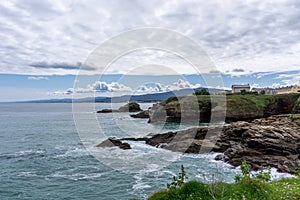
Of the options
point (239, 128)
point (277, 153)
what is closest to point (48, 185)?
point (277, 153)

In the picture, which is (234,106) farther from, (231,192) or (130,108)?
(231,192)

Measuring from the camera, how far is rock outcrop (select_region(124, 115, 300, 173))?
92.0 ft

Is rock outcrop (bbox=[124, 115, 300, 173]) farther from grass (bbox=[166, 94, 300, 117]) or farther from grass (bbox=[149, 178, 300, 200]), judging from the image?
grass (bbox=[166, 94, 300, 117])

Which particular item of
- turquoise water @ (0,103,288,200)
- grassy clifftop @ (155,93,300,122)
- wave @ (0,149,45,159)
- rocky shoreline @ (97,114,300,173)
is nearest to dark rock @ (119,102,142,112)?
grassy clifftop @ (155,93,300,122)

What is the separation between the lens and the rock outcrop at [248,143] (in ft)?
92.0

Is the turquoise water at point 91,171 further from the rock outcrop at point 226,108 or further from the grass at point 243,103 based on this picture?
the grass at point 243,103

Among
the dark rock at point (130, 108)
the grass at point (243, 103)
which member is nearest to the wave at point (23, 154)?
the grass at point (243, 103)

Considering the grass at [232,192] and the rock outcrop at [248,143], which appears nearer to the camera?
the grass at [232,192]

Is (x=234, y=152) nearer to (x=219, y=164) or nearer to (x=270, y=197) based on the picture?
(x=219, y=164)

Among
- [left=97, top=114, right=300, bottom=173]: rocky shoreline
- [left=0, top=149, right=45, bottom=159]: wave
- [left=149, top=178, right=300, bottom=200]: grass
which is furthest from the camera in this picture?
[left=0, top=149, right=45, bottom=159]: wave

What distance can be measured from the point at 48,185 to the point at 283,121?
34772 mm

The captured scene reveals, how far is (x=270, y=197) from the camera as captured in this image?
9789mm

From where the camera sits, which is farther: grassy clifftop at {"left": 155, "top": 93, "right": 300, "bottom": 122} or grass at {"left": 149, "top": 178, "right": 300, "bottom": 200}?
grassy clifftop at {"left": 155, "top": 93, "right": 300, "bottom": 122}

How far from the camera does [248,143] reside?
31.5 meters
